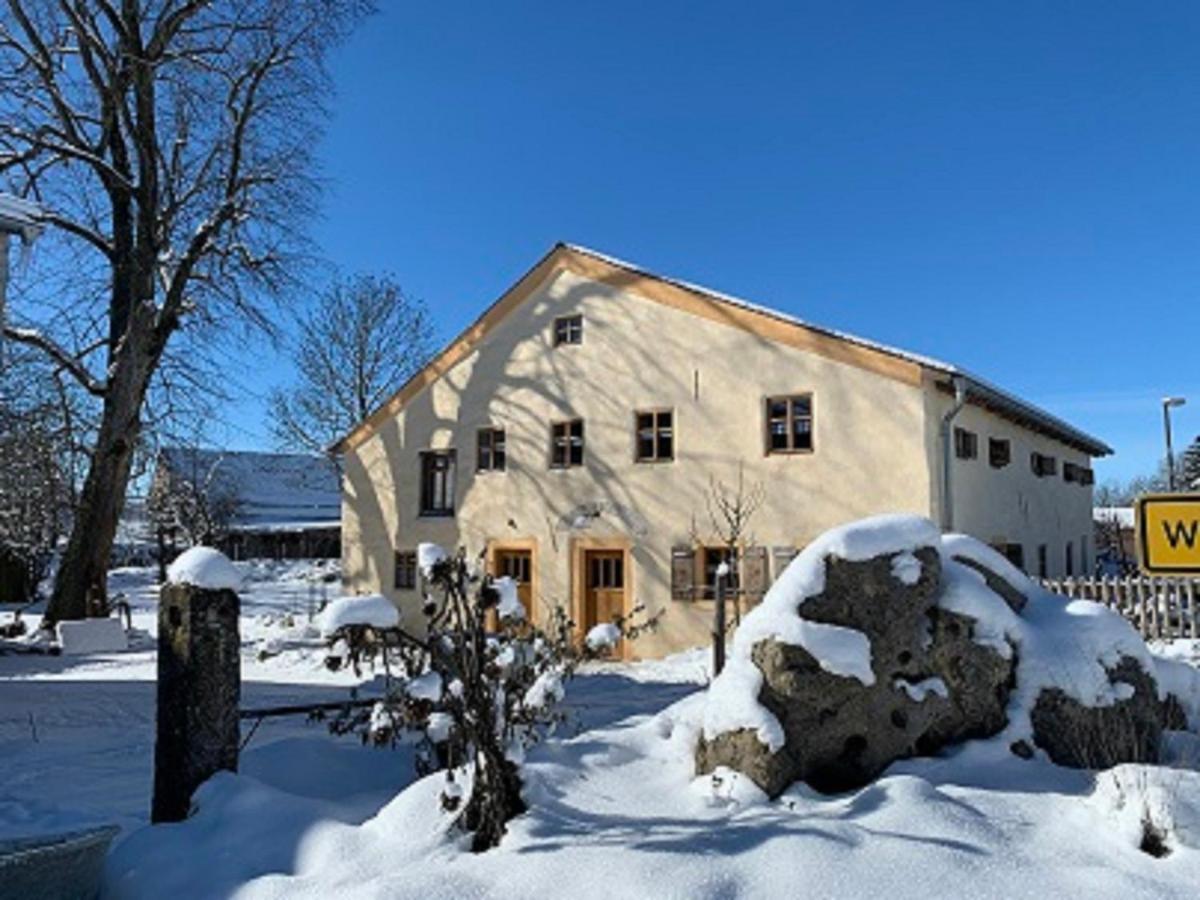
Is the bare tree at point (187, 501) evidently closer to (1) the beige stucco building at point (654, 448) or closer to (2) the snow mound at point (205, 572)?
(1) the beige stucco building at point (654, 448)

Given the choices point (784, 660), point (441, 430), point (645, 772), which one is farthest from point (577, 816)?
point (441, 430)

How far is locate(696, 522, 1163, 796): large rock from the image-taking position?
5102mm

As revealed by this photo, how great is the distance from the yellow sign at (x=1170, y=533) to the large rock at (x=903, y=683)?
2.72 m

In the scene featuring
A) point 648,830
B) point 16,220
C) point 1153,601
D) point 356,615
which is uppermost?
point 16,220

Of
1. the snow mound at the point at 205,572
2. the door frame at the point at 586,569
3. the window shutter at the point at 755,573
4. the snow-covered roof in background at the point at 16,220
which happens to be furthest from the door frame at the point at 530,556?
the snow mound at the point at 205,572

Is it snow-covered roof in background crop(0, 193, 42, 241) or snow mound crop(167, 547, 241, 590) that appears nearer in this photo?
snow mound crop(167, 547, 241, 590)

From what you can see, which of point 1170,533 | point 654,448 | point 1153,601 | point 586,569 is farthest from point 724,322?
point 1170,533

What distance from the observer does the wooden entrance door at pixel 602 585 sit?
1666cm

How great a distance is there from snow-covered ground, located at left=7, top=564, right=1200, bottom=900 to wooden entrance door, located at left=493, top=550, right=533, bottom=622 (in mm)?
10797

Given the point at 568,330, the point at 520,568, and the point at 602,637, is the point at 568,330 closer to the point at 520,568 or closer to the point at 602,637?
the point at 520,568

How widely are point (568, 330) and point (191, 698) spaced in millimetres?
13005

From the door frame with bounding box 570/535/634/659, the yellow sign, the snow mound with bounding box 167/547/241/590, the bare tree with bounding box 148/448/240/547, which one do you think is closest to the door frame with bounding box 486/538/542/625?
the door frame with bounding box 570/535/634/659

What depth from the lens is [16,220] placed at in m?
7.16

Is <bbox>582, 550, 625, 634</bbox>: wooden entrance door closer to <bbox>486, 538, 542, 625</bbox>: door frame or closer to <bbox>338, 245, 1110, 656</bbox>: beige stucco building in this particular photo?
<bbox>338, 245, 1110, 656</bbox>: beige stucco building
